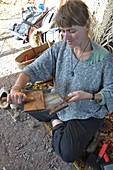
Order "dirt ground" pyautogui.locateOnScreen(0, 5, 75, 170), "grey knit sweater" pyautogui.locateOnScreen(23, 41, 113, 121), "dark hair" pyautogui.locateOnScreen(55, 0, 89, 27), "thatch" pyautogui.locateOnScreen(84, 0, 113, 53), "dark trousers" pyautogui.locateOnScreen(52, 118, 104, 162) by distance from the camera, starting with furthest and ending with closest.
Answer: "thatch" pyautogui.locateOnScreen(84, 0, 113, 53) → "dirt ground" pyautogui.locateOnScreen(0, 5, 75, 170) → "dark trousers" pyautogui.locateOnScreen(52, 118, 104, 162) → "grey knit sweater" pyautogui.locateOnScreen(23, 41, 113, 121) → "dark hair" pyautogui.locateOnScreen(55, 0, 89, 27)

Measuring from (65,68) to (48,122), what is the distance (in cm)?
56

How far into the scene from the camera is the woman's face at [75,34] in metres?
1.13

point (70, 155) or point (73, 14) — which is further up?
point (73, 14)

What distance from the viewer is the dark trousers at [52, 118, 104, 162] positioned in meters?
1.31

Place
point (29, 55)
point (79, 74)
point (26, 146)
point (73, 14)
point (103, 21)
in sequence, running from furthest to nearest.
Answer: point (29, 55)
point (103, 21)
point (26, 146)
point (79, 74)
point (73, 14)

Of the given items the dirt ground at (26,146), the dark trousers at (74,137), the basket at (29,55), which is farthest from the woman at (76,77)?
the basket at (29,55)

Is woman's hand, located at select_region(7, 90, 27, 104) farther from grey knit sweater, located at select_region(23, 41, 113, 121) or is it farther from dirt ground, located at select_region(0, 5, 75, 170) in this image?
dirt ground, located at select_region(0, 5, 75, 170)

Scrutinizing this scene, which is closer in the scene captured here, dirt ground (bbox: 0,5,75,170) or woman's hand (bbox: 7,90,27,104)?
woman's hand (bbox: 7,90,27,104)

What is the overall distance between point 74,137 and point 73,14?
0.69 m

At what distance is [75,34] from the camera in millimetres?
1142

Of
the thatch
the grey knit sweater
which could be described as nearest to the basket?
the thatch

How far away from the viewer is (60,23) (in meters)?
1.13

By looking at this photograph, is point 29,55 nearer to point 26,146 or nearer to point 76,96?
point 26,146

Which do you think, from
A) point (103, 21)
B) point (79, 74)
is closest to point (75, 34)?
point (79, 74)
